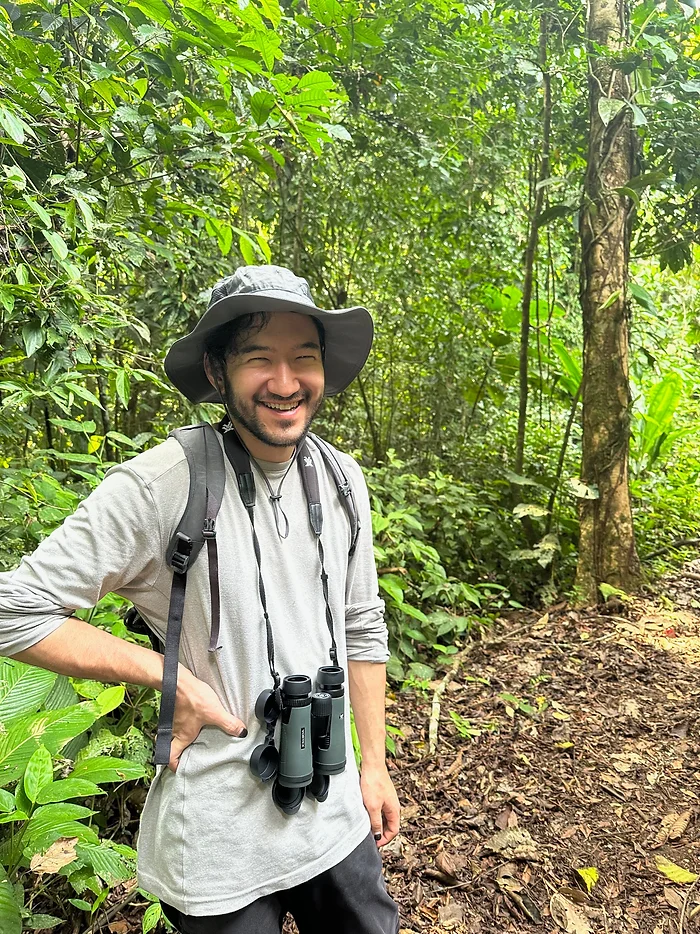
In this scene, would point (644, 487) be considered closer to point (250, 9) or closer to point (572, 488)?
point (572, 488)

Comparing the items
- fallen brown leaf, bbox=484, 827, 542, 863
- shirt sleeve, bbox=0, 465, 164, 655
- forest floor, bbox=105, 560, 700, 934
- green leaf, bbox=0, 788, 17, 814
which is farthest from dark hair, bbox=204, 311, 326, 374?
fallen brown leaf, bbox=484, 827, 542, 863

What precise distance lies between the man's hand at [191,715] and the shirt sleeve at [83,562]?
0.25 metres

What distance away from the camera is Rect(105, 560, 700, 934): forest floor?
243 centimetres

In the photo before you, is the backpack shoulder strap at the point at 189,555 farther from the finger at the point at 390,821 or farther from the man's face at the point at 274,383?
the finger at the point at 390,821

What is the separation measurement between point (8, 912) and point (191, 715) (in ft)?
1.68

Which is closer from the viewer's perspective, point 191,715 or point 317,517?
point 191,715

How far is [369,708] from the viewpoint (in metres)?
1.74

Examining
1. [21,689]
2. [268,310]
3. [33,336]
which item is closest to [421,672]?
[21,689]

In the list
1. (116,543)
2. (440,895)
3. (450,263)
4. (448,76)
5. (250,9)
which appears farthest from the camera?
(450,263)

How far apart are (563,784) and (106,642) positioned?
8.71ft

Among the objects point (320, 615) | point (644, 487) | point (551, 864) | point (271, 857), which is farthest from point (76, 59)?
point (644, 487)

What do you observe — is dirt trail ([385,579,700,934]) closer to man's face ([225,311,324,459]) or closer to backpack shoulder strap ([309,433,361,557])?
backpack shoulder strap ([309,433,361,557])

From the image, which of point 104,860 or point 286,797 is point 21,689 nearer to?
point 104,860

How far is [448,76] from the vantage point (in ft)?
15.7
